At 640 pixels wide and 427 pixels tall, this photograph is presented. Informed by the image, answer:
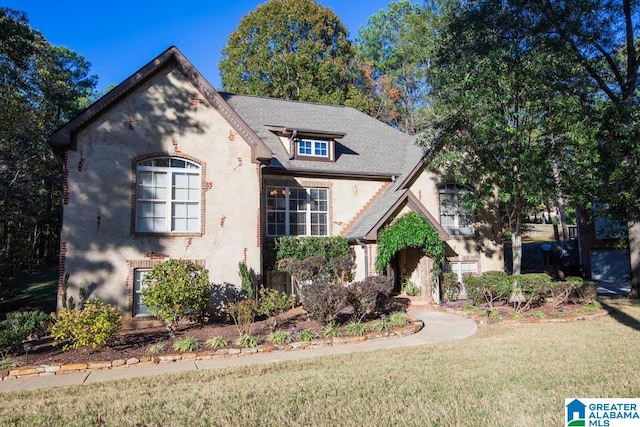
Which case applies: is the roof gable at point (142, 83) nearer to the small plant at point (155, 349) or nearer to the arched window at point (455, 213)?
the small plant at point (155, 349)

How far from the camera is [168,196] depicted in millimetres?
13305

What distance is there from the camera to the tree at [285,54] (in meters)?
33.6

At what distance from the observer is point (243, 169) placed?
14.2 metres

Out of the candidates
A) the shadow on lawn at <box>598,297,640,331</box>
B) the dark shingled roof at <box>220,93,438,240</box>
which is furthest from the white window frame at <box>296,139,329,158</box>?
the shadow on lawn at <box>598,297,640,331</box>

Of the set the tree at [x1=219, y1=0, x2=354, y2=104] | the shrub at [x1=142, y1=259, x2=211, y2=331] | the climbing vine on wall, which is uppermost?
the tree at [x1=219, y1=0, x2=354, y2=104]

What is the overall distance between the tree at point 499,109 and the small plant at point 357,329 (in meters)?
7.36

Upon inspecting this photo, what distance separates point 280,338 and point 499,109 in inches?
419

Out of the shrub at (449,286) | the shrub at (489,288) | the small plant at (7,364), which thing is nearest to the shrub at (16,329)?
the small plant at (7,364)

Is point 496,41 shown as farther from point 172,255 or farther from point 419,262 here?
point 172,255

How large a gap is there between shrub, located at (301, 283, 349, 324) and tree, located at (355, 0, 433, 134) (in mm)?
29858

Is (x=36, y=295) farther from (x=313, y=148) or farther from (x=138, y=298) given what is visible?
(x=313, y=148)

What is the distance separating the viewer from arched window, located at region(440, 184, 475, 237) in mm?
18297

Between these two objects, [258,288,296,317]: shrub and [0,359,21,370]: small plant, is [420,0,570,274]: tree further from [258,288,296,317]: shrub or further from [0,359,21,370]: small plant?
[0,359,21,370]: small plant

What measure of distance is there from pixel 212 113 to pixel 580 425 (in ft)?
41.5
